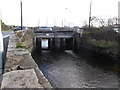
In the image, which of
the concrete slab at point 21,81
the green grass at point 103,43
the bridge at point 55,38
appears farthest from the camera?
the bridge at point 55,38

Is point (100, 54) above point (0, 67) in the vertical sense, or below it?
below

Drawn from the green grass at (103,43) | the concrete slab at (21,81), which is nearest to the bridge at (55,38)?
the green grass at (103,43)

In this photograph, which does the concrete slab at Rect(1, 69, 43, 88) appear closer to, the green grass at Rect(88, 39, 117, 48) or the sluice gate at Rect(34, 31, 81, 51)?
the green grass at Rect(88, 39, 117, 48)

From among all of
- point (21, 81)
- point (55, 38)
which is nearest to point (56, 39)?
point (55, 38)

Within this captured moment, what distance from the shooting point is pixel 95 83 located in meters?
9.55

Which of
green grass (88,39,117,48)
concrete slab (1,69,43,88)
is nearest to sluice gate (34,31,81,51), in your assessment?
green grass (88,39,117,48)

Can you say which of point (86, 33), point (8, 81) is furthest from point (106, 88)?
point (86, 33)

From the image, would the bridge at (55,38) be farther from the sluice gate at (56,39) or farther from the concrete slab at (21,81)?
the concrete slab at (21,81)

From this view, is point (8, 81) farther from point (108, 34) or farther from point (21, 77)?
point (108, 34)

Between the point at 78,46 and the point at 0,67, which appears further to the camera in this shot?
the point at 78,46

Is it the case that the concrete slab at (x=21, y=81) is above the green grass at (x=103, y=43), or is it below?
above

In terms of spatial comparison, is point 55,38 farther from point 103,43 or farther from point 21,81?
point 21,81

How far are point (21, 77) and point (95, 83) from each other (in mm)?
7855

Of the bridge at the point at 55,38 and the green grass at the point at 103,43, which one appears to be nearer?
the green grass at the point at 103,43
